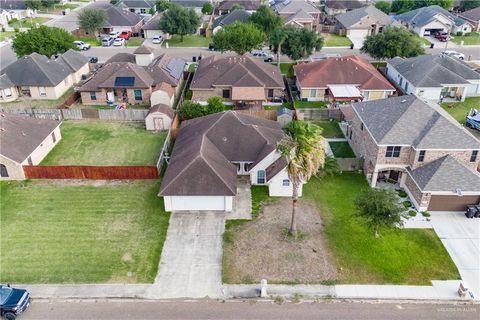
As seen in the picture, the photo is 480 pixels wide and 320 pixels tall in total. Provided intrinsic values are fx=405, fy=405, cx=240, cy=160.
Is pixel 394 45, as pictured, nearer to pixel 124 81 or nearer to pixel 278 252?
pixel 124 81

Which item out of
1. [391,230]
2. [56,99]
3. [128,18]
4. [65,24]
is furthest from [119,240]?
[65,24]

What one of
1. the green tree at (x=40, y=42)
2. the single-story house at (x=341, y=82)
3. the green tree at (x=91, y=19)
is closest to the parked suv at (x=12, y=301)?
the single-story house at (x=341, y=82)

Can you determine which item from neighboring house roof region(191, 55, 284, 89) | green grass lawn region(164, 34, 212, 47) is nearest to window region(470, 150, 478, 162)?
neighboring house roof region(191, 55, 284, 89)

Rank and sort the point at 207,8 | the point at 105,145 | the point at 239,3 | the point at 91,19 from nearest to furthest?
1. the point at 105,145
2. the point at 91,19
3. the point at 239,3
4. the point at 207,8

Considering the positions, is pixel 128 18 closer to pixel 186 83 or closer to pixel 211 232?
pixel 186 83

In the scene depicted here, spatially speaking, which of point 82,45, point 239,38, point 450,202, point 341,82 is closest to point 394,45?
point 341,82

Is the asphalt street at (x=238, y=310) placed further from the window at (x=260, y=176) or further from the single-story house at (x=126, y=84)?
the single-story house at (x=126, y=84)

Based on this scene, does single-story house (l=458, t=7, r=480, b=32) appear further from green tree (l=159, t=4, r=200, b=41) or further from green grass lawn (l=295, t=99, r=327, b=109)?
green tree (l=159, t=4, r=200, b=41)
